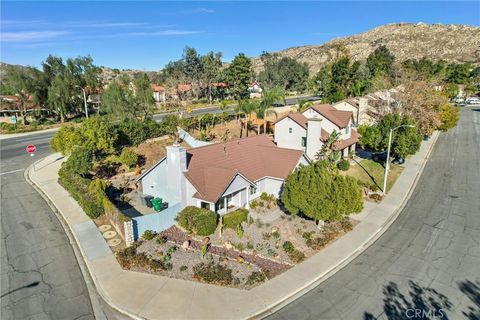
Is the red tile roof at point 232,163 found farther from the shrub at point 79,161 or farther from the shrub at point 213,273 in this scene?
the shrub at point 79,161

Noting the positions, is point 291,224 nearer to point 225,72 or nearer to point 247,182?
point 247,182

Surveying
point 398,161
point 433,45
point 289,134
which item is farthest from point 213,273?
point 433,45

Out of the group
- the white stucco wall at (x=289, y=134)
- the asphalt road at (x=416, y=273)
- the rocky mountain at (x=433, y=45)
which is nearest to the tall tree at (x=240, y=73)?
the white stucco wall at (x=289, y=134)

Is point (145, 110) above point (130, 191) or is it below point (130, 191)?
above

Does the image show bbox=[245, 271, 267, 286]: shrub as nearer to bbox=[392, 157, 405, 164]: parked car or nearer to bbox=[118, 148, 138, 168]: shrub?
bbox=[118, 148, 138, 168]: shrub

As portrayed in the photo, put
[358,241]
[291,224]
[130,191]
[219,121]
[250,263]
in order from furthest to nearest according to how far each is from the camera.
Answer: [219,121], [130,191], [291,224], [358,241], [250,263]

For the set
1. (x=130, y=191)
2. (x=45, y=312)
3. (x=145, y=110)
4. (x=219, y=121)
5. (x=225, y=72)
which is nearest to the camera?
(x=45, y=312)

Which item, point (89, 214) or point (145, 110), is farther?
point (145, 110)

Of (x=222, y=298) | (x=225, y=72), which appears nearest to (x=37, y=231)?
(x=222, y=298)
